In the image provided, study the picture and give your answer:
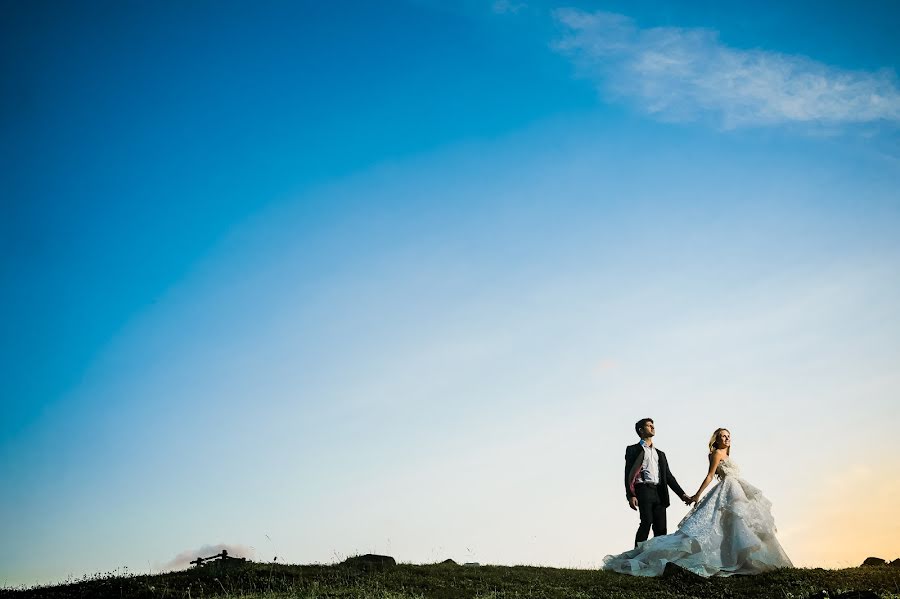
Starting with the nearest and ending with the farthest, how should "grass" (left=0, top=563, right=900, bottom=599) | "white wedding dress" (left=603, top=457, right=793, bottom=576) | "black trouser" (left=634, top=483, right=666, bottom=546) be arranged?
"grass" (left=0, top=563, right=900, bottom=599) → "white wedding dress" (left=603, top=457, right=793, bottom=576) → "black trouser" (left=634, top=483, right=666, bottom=546)

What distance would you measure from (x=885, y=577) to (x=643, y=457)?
→ 6.27 meters

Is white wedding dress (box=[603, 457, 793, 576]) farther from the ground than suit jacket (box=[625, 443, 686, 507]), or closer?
closer

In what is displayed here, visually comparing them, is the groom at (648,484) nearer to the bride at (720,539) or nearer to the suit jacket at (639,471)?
the suit jacket at (639,471)

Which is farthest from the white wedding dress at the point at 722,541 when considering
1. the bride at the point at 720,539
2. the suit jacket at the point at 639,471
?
the suit jacket at the point at 639,471

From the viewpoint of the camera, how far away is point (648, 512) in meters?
20.0

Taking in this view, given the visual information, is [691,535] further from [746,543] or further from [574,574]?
[574,574]

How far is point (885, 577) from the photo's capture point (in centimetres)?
1616

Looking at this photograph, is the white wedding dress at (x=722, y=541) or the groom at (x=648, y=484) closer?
the white wedding dress at (x=722, y=541)

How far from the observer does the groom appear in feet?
65.6

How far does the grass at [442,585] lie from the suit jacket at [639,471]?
3.13m

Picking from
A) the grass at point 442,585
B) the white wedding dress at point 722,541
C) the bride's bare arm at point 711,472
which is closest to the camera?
the grass at point 442,585

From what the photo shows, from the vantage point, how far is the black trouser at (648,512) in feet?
65.4

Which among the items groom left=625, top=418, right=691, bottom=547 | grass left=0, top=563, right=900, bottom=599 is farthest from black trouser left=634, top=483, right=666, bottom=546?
grass left=0, top=563, right=900, bottom=599

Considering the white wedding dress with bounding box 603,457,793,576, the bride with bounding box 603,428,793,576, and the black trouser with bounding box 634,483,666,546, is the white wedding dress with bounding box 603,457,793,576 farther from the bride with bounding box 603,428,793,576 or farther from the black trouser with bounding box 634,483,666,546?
the black trouser with bounding box 634,483,666,546
